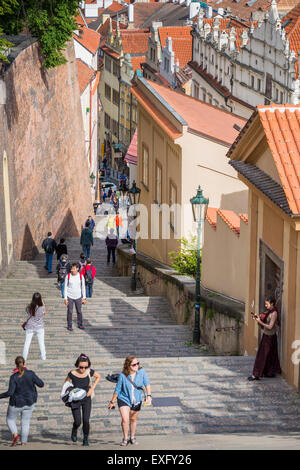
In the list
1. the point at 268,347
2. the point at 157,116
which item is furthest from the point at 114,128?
the point at 268,347

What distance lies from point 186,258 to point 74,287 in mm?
5698

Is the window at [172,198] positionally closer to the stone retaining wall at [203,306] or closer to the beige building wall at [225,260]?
the stone retaining wall at [203,306]

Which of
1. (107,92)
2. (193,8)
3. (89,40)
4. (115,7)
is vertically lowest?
(89,40)

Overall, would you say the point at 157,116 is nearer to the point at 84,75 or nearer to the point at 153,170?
the point at 153,170

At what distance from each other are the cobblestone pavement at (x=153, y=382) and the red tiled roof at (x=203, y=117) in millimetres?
4661

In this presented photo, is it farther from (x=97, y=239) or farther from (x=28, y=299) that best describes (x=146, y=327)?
(x=97, y=239)

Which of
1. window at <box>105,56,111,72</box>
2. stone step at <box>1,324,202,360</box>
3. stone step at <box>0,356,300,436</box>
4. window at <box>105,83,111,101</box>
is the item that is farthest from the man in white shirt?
window at <box>105,56,111,72</box>

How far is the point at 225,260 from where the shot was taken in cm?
1848

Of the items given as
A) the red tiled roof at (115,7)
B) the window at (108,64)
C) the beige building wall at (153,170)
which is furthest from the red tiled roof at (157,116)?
the red tiled roof at (115,7)

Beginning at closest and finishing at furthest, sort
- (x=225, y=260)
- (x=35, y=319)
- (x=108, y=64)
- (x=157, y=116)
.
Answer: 1. (x=35, y=319)
2. (x=225, y=260)
3. (x=157, y=116)
4. (x=108, y=64)

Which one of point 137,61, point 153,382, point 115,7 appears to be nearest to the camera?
point 153,382

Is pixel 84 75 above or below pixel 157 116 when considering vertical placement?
above

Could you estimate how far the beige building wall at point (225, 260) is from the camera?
17.3m

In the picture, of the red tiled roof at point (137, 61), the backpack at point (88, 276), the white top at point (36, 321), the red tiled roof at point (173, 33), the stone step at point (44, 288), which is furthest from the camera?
the red tiled roof at point (137, 61)
